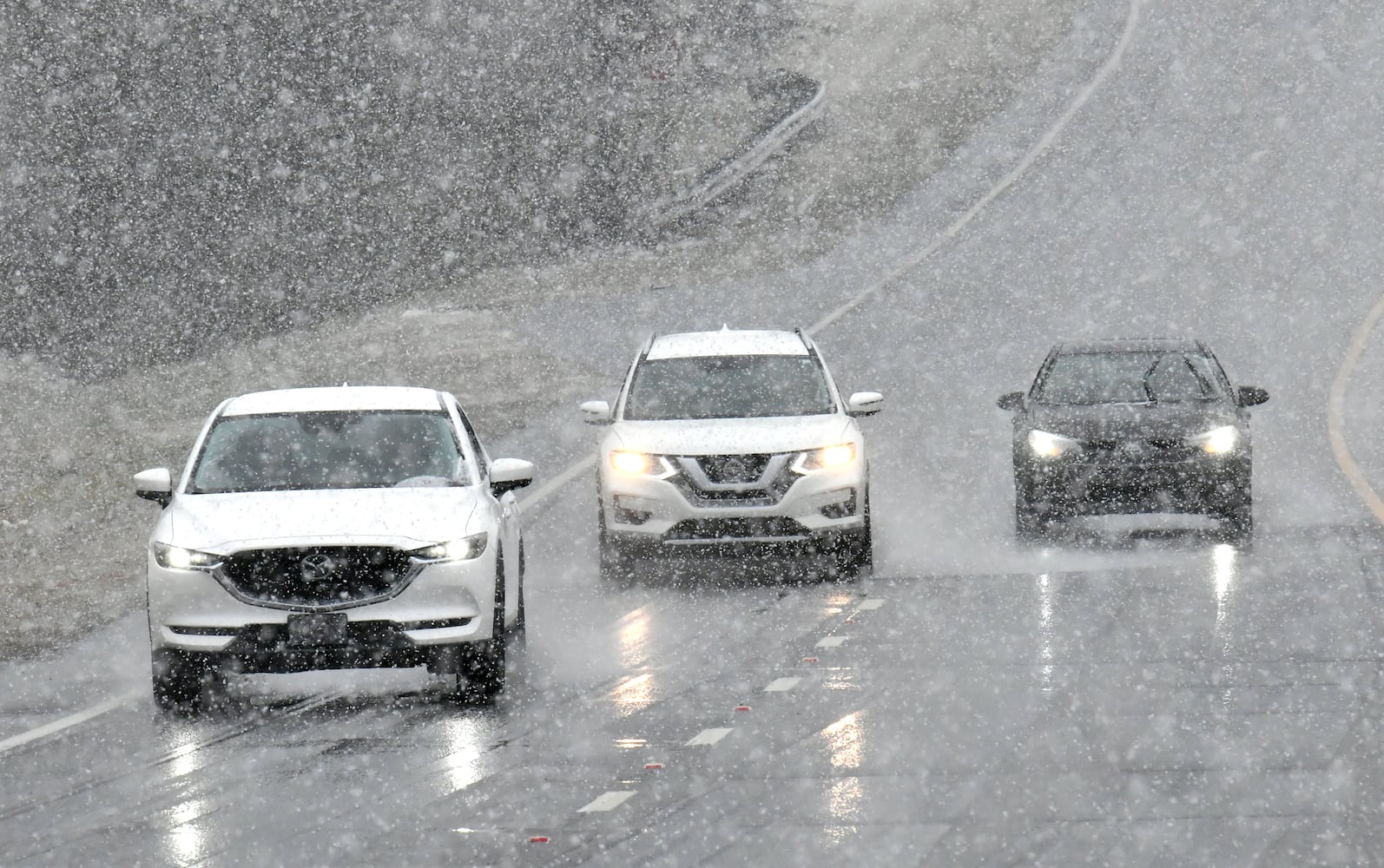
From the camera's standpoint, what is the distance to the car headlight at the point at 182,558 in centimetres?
1032

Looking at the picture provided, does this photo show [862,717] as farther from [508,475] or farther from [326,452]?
[326,452]

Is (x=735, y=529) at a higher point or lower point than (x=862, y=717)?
higher

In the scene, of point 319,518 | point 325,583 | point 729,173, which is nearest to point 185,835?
point 325,583

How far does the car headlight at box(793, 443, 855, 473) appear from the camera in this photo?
14.9 metres

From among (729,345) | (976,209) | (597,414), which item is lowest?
(597,414)

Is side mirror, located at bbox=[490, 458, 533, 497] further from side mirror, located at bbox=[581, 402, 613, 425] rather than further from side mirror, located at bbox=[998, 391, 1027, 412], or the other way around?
side mirror, located at bbox=[998, 391, 1027, 412]

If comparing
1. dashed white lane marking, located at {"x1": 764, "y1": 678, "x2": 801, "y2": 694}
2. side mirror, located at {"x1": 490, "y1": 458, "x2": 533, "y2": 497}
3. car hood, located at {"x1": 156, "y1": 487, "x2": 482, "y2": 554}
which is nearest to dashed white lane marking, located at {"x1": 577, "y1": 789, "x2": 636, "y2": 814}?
dashed white lane marking, located at {"x1": 764, "y1": 678, "x2": 801, "y2": 694}

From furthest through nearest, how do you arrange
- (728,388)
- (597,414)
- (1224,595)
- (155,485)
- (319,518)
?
(728,388), (597,414), (1224,595), (155,485), (319,518)

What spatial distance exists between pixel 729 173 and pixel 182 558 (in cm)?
2934

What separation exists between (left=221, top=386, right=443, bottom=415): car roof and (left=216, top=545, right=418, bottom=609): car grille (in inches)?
71.3

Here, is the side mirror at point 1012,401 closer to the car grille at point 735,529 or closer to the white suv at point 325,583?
the car grille at point 735,529

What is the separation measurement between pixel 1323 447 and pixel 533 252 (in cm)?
1742

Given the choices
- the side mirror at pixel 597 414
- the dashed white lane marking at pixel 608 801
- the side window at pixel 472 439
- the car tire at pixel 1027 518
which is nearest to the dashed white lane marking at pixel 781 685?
the side window at pixel 472 439

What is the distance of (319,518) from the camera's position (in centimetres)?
1051
